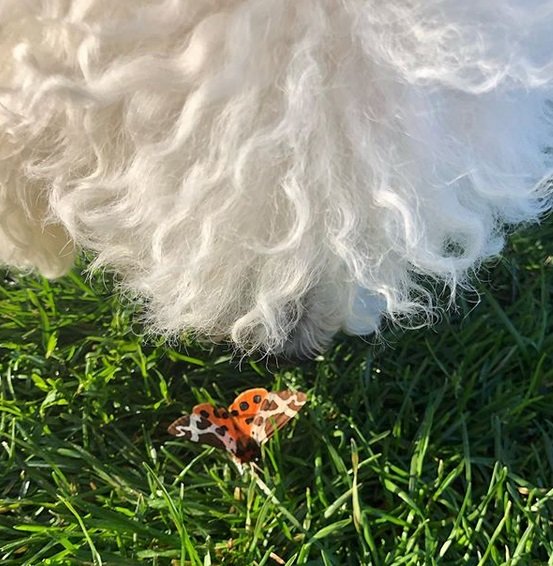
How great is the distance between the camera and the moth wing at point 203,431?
0.79 metres

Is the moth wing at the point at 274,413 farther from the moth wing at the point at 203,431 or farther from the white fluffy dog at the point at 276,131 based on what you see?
the white fluffy dog at the point at 276,131

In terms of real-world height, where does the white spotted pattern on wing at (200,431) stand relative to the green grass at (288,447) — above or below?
above

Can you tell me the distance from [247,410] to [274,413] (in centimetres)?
3

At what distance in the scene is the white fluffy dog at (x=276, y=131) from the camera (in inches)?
19.0

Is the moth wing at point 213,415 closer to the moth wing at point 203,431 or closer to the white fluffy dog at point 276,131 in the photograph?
the moth wing at point 203,431

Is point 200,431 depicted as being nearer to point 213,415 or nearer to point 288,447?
point 213,415

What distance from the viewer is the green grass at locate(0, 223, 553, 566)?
78 centimetres

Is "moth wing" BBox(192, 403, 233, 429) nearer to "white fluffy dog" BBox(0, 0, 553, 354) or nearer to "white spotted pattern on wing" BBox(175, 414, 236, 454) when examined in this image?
"white spotted pattern on wing" BBox(175, 414, 236, 454)

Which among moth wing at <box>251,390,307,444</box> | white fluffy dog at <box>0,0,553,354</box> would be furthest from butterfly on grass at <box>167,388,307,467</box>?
white fluffy dog at <box>0,0,553,354</box>

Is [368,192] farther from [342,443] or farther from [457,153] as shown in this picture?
[342,443]

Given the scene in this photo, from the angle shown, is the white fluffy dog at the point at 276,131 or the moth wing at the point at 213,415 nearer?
the white fluffy dog at the point at 276,131

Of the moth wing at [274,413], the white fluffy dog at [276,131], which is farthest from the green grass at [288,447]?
the white fluffy dog at [276,131]

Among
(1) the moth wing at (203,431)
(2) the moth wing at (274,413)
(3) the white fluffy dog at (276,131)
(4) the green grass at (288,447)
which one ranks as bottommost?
(4) the green grass at (288,447)

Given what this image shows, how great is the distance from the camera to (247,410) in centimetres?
82
